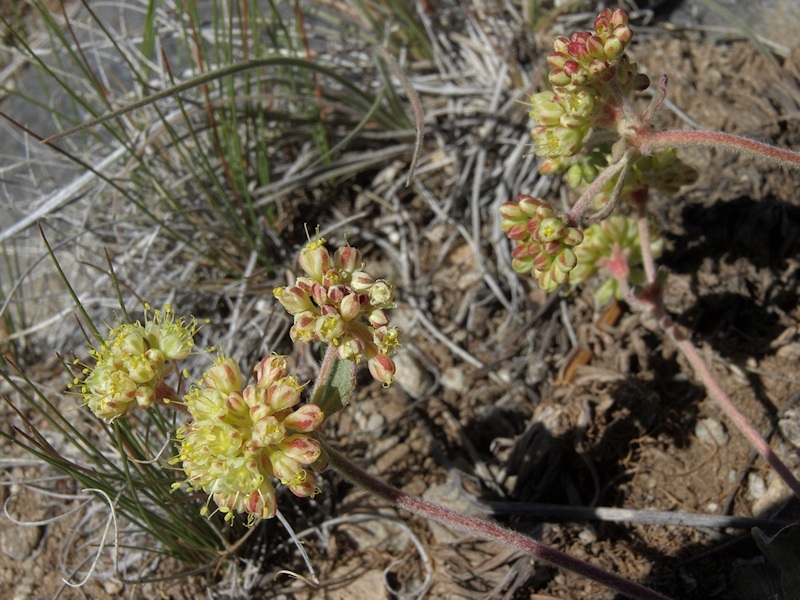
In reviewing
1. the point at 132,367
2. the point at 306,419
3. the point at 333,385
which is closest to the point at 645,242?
the point at 333,385

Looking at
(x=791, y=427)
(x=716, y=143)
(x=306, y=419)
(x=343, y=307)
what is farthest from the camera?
(x=791, y=427)

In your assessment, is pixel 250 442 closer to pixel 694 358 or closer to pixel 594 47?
pixel 594 47

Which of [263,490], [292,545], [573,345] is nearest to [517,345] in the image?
[573,345]

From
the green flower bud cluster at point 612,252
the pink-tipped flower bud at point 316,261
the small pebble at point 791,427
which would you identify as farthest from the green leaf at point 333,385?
the small pebble at point 791,427

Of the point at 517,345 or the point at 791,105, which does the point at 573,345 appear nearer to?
the point at 517,345

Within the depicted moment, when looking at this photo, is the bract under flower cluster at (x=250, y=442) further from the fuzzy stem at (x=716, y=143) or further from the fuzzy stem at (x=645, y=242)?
the fuzzy stem at (x=645, y=242)
